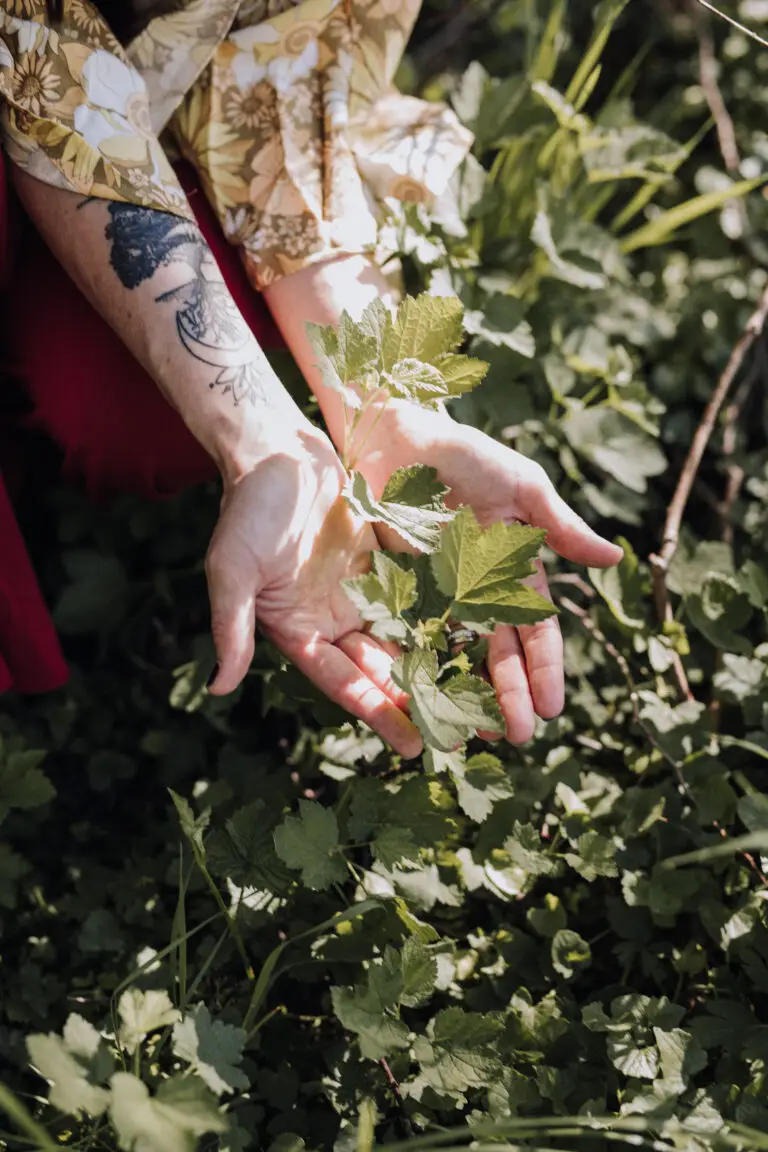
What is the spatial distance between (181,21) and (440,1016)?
4.33ft

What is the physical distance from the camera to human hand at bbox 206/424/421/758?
3.67 ft

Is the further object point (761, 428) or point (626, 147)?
point (761, 428)

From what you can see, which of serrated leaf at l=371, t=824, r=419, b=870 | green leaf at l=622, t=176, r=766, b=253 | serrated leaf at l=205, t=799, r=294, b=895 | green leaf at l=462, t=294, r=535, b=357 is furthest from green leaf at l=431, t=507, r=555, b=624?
green leaf at l=622, t=176, r=766, b=253

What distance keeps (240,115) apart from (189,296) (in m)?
0.32

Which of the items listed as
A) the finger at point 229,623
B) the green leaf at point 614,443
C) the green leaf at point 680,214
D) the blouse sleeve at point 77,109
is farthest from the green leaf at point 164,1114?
the green leaf at point 680,214

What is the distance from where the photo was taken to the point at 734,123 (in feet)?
7.36

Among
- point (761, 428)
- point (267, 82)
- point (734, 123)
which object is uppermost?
point (267, 82)

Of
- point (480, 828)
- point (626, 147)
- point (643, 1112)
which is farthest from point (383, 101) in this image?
point (643, 1112)

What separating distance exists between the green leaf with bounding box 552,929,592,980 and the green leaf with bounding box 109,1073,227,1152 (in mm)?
540

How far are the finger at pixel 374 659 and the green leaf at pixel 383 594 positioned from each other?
0.11m

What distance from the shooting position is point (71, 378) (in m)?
1.37

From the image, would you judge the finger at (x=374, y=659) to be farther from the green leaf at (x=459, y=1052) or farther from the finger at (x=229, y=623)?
the green leaf at (x=459, y=1052)

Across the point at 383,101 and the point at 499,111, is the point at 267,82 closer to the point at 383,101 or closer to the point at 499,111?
the point at 383,101

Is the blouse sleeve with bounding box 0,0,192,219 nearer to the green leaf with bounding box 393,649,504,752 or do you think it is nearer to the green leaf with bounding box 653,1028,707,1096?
the green leaf with bounding box 393,649,504,752
